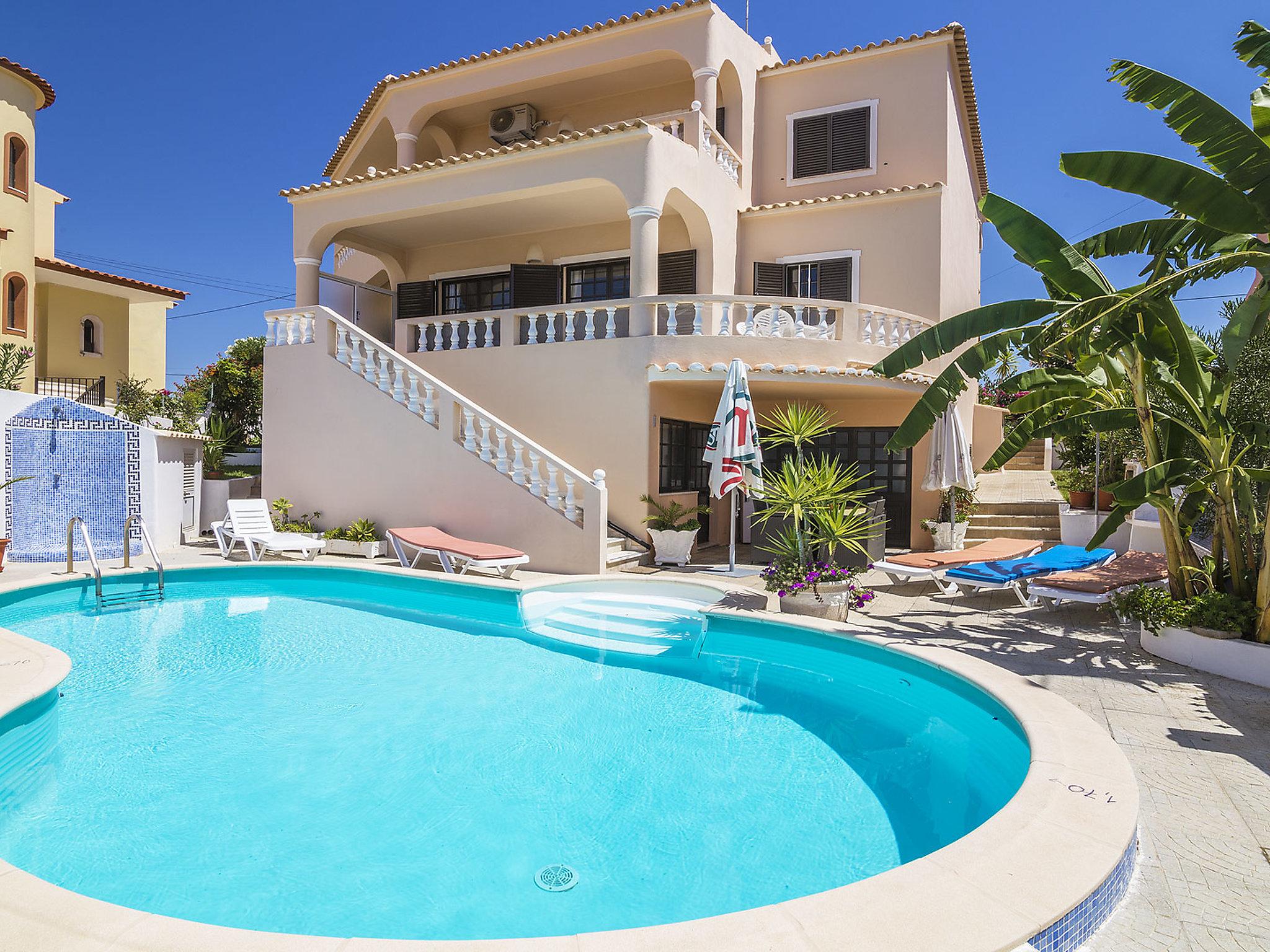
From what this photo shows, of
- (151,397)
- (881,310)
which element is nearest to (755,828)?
(881,310)

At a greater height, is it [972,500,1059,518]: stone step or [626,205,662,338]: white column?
[626,205,662,338]: white column

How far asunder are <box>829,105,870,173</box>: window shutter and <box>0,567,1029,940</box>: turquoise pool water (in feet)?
40.4

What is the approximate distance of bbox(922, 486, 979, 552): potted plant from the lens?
1359 centimetres

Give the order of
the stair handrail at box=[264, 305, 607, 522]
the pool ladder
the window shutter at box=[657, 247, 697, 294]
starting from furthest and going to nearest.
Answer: the window shutter at box=[657, 247, 697, 294] → the stair handrail at box=[264, 305, 607, 522] → the pool ladder

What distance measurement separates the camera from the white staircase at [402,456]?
12.1 meters

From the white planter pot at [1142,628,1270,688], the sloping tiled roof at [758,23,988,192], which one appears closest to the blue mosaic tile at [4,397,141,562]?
the white planter pot at [1142,628,1270,688]

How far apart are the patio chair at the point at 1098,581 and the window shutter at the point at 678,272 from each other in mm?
8977

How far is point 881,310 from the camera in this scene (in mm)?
13695

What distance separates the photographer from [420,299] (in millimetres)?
17922

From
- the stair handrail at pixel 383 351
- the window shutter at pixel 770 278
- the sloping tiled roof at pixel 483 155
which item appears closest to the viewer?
the stair handrail at pixel 383 351

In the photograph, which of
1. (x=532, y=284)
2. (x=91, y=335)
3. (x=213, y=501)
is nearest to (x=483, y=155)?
(x=532, y=284)

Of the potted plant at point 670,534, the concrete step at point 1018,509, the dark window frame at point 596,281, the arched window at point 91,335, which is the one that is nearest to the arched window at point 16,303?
the arched window at point 91,335

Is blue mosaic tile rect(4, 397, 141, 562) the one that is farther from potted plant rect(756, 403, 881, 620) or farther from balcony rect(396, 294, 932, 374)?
potted plant rect(756, 403, 881, 620)

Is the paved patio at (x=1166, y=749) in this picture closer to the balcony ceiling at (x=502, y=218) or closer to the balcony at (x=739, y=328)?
the balcony at (x=739, y=328)
